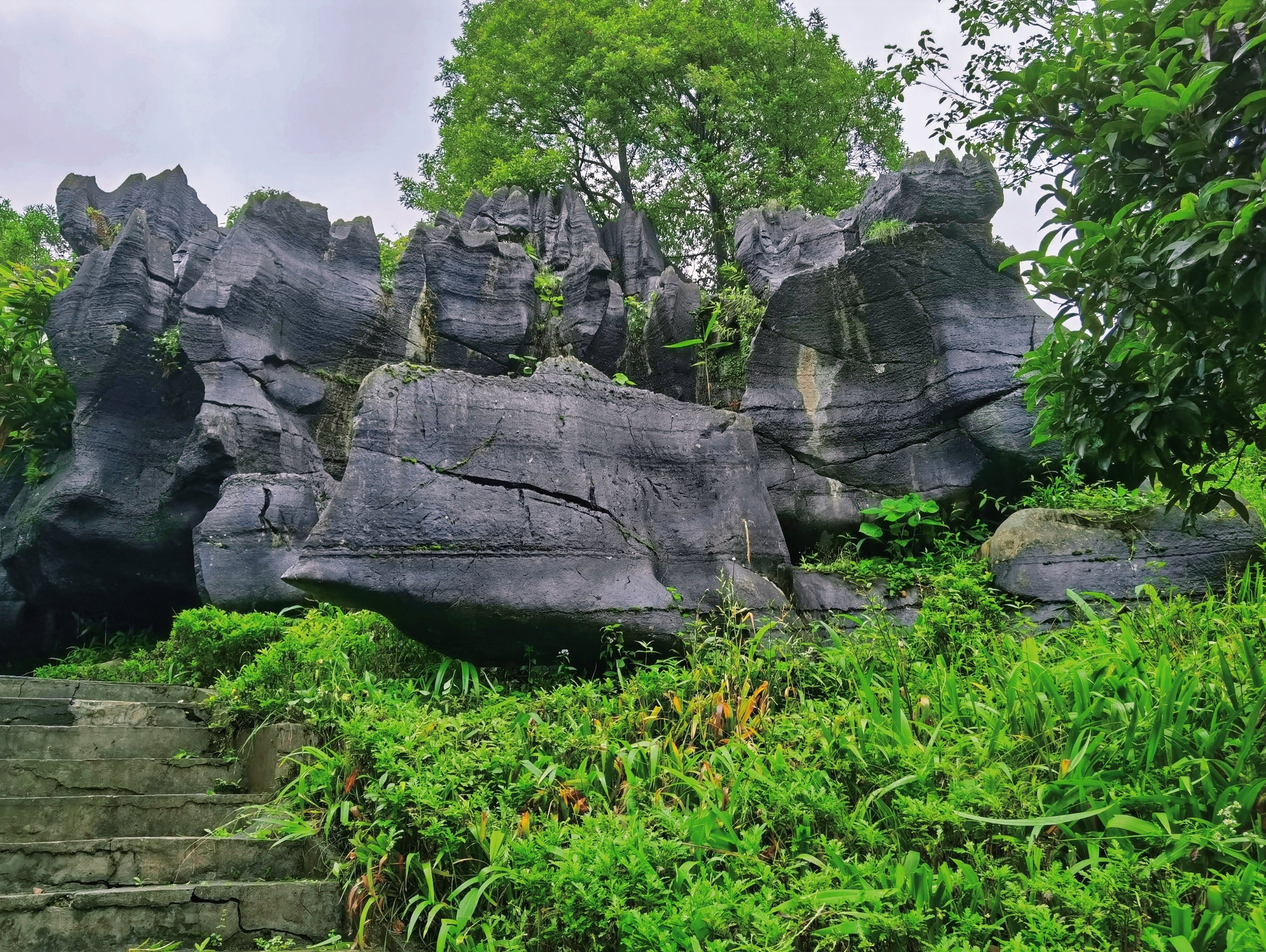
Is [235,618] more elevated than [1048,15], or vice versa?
[1048,15]

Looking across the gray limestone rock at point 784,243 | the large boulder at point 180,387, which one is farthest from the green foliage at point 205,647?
the gray limestone rock at point 784,243

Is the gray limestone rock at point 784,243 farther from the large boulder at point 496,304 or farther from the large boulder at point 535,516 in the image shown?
the large boulder at point 535,516

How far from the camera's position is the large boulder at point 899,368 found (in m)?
6.87

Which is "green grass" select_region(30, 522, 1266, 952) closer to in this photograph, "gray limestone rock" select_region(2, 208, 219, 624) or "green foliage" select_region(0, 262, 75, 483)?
"gray limestone rock" select_region(2, 208, 219, 624)

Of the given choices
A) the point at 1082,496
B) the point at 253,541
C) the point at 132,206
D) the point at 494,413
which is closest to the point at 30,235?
the point at 132,206

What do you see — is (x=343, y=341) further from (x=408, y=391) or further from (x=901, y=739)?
(x=901, y=739)

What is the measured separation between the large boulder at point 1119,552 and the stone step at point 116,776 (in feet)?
16.9

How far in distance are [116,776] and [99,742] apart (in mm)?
511

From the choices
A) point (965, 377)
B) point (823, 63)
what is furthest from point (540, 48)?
point (965, 377)

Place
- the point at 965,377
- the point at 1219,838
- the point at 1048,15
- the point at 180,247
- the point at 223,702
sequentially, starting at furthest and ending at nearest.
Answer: the point at 180,247 → the point at 965,377 → the point at 1048,15 → the point at 223,702 → the point at 1219,838

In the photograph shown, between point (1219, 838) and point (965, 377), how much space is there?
5021 mm

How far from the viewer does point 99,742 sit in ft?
14.3

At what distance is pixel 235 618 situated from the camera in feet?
20.5

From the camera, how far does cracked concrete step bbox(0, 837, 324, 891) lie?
3.08 m
